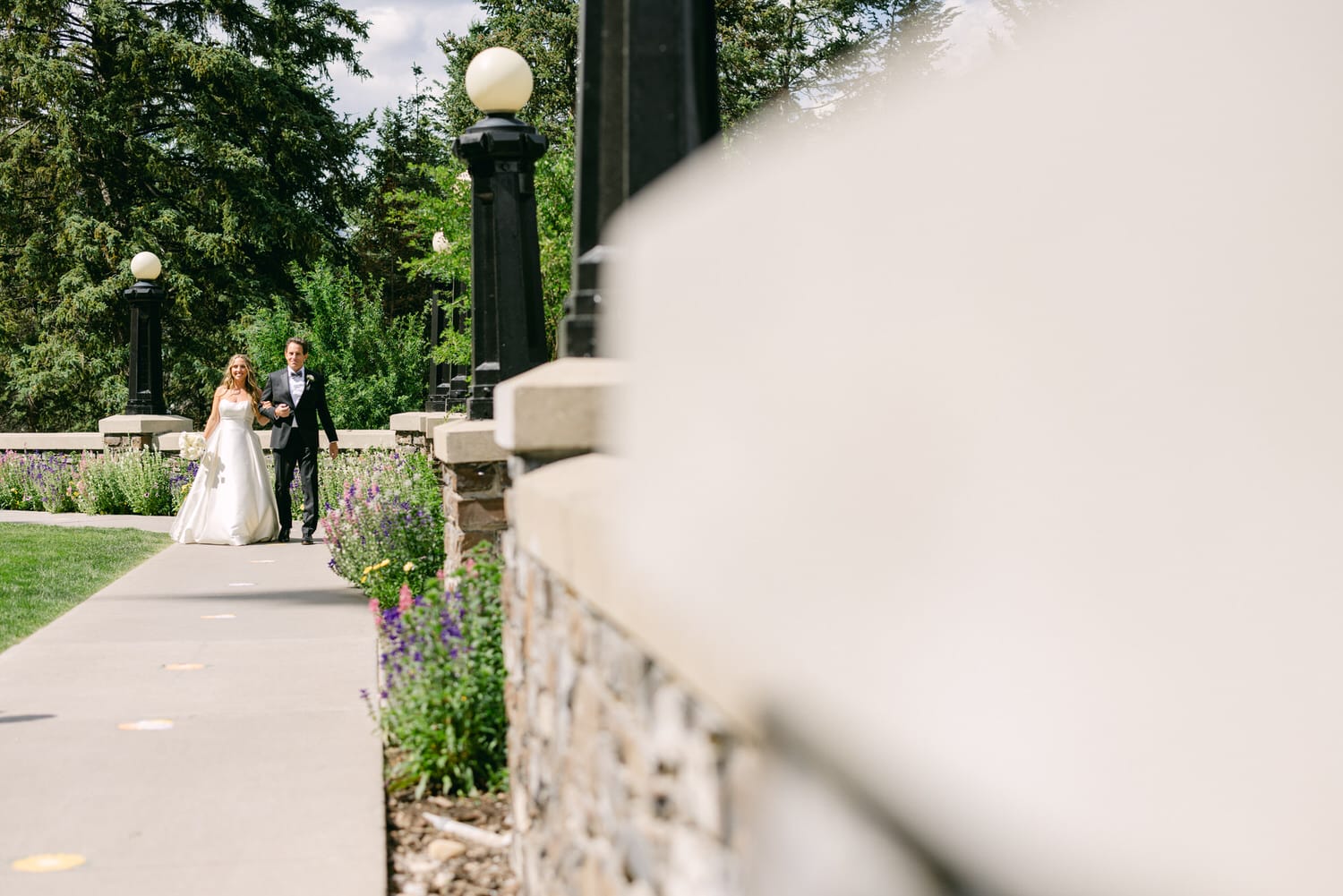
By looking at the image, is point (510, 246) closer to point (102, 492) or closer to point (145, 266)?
point (102, 492)

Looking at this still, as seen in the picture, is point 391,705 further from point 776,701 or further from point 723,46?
point 723,46

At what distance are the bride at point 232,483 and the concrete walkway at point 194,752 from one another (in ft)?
12.7

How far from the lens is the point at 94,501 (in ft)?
53.6

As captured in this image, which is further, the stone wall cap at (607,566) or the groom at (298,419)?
the groom at (298,419)

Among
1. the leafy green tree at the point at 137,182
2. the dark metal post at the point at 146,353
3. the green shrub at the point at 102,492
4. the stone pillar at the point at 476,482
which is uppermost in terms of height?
the leafy green tree at the point at 137,182

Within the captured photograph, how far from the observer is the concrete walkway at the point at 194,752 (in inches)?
154

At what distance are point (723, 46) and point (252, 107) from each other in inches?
482

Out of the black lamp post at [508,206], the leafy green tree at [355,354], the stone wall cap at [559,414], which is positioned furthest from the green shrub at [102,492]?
the stone wall cap at [559,414]

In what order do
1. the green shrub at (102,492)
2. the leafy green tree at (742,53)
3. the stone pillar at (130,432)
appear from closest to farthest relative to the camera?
the green shrub at (102,492)
the stone pillar at (130,432)
the leafy green tree at (742,53)

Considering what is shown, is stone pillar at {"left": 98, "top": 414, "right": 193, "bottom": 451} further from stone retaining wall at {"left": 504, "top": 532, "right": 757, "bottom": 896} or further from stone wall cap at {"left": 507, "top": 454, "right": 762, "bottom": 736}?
stone wall cap at {"left": 507, "top": 454, "right": 762, "bottom": 736}

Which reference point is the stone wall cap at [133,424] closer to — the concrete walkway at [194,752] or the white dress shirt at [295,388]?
the white dress shirt at [295,388]

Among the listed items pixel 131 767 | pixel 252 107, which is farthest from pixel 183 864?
pixel 252 107

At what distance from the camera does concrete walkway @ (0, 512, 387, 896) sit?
392cm

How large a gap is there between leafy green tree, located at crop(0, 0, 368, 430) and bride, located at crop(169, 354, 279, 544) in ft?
57.8
